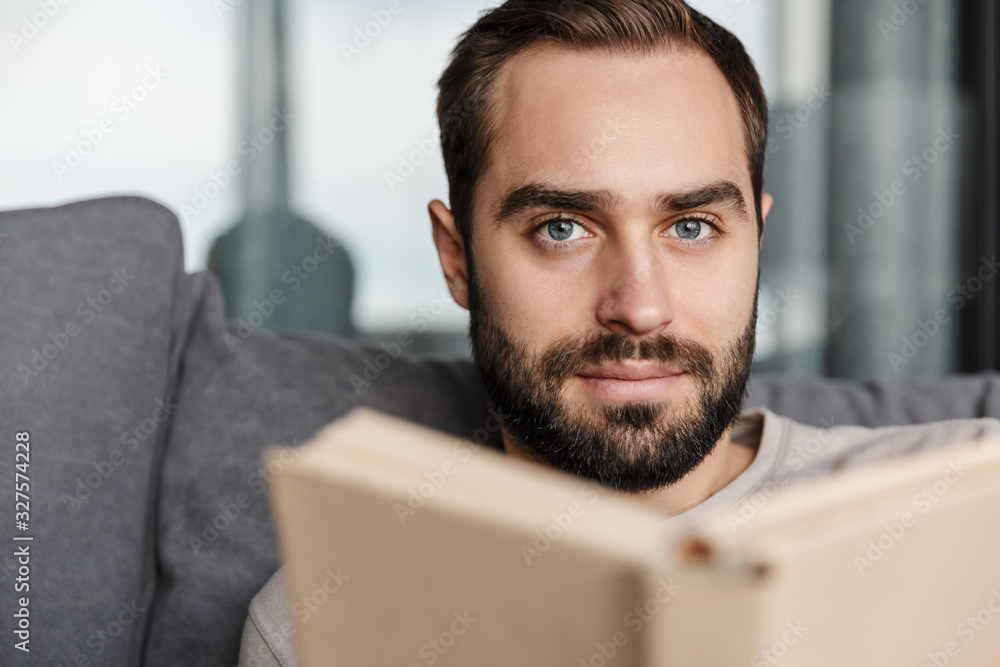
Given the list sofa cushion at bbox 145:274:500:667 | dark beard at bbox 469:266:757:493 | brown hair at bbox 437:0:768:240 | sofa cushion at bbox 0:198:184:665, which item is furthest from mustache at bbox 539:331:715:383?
sofa cushion at bbox 0:198:184:665

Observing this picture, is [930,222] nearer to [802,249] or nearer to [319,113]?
[802,249]

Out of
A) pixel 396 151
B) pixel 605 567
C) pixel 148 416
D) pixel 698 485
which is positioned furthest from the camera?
pixel 396 151

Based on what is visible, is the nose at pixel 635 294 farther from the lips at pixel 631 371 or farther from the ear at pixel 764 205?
the ear at pixel 764 205

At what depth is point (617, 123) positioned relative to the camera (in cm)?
97

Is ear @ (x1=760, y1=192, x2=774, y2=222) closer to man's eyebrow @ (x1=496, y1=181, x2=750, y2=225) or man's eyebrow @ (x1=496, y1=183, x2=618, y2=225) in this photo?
man's eyebrow @ (x1=496, y1=181, x2=750, y2=225)

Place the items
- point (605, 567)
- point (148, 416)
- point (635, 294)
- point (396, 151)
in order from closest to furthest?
point (605, 567), point (635, 294), point (148, 416), point (396, 151)

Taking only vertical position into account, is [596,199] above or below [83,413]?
above

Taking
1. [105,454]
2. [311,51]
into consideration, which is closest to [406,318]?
[311,51]

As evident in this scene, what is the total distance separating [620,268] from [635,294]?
0.04 m

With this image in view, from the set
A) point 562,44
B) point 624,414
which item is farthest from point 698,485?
point 562,44

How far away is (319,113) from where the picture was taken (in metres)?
2.51

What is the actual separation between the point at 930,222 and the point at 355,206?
5.53ft

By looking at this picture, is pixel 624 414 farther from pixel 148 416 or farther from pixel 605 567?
pixel 148 416

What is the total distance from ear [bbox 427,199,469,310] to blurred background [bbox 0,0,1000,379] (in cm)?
130
